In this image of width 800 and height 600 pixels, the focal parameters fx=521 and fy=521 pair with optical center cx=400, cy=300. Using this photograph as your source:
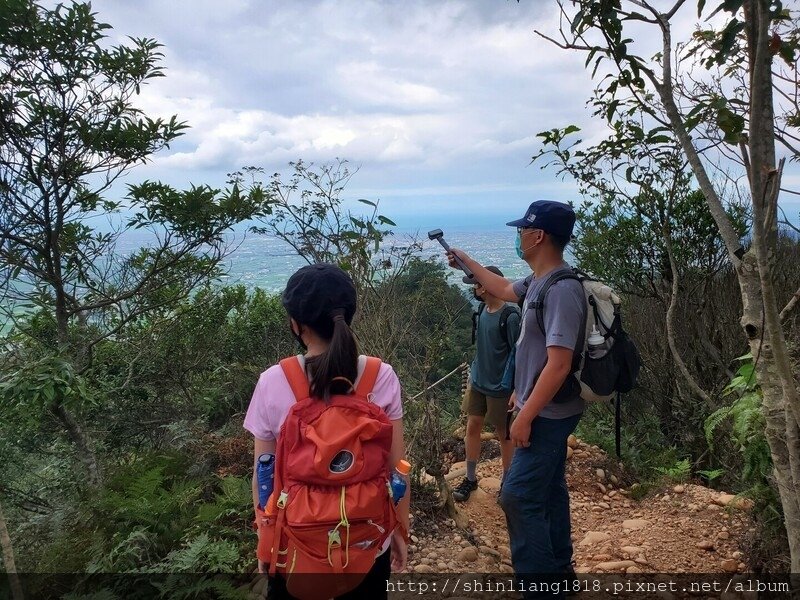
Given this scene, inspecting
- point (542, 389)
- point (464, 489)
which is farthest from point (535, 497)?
point (464, 489)

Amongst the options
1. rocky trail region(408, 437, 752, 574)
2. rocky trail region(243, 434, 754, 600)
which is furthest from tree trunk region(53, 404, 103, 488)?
rocky trail region(408, 437, 752, 574)

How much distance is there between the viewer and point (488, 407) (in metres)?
3.83

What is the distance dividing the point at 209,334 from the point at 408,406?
152 inches

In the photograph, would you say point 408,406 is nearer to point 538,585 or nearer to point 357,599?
point 538,585

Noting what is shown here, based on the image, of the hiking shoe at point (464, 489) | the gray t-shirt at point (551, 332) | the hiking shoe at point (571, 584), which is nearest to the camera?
the gray t-shirt at point (551, 332)

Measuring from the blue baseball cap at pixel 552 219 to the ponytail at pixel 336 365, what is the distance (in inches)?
49.1

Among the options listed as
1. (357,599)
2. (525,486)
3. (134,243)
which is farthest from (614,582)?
(134,243)

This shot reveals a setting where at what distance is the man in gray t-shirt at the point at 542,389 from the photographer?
7.52 ft

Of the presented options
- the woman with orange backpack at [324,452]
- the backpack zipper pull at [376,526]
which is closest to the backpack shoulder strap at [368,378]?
the woman with orange backpack at [324,452]

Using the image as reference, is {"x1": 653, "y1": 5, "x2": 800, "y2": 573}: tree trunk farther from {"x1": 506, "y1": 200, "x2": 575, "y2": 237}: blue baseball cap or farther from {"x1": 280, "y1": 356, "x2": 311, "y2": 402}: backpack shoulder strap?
{"x1": 280, "y1": 356, "x2": 311, "y2": 402}: backpack shoulder strap

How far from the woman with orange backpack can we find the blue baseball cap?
1157mm

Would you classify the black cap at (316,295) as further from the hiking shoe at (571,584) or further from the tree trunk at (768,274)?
the hiking shoe at (571,584)

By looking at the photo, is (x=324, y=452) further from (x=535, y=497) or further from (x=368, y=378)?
(x=535, y=497)

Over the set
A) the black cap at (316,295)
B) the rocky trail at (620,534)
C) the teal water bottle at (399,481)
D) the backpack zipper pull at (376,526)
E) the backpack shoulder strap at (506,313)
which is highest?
the black cap at (316,295)
